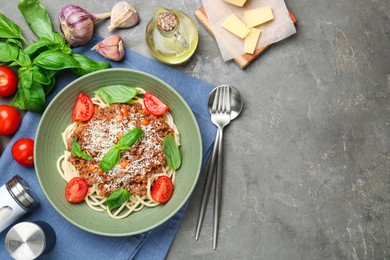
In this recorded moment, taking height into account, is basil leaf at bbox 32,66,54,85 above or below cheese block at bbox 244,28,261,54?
above

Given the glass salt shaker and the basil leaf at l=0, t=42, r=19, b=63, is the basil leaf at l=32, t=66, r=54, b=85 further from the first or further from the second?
the glass salt shaker

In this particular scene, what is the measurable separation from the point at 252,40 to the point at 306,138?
0.84 meters

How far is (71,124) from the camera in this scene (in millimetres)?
3346

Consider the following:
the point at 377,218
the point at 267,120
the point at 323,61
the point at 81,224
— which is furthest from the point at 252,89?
the point at 81,224

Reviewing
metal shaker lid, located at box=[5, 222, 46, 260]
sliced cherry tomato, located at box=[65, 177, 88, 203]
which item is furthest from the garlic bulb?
metal shaker lid, located at box=[5, 222, 46, 260]

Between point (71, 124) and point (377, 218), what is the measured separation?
2.36 m

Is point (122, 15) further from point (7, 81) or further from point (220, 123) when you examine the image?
point (220, 123)

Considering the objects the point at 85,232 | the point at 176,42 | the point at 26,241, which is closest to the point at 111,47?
the point at 176,42

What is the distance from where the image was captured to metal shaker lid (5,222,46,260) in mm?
3102

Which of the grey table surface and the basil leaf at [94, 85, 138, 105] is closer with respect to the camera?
the basil leaf at [94, 85, 138, 105]

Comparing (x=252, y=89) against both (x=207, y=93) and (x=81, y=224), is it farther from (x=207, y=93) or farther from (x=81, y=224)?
(x=81, y=224)

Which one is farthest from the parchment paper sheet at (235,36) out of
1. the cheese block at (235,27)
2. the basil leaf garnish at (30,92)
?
the basil leaf garnish at (30,92)

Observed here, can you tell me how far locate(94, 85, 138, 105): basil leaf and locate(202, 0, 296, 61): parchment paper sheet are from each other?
759mm

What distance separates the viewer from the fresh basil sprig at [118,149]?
307 centimetres
